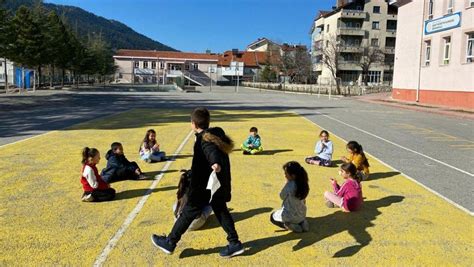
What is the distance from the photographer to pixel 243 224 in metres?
5.55

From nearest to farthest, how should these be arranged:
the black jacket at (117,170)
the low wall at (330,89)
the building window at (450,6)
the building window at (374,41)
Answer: the black jacket at (117,170) → the building window at (450,6) → the low wall at (330,89) → the building window at (374,41)

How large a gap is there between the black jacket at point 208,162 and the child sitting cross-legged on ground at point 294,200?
3.02ft

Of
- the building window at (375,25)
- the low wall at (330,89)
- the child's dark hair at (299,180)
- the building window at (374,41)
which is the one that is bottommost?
the child's dark hair at (299,180)

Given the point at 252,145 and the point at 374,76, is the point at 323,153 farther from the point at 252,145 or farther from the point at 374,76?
the point at 374,76

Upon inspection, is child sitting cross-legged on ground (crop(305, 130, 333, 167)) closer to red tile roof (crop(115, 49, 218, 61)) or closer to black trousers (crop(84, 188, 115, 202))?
black trousers (crop(84, 188, 115, 202))

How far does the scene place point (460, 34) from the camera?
30734 millimetres

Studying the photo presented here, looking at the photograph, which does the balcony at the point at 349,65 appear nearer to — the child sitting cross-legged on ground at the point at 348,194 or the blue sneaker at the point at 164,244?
the child sitting cross-legged on ground at the point at 348,194

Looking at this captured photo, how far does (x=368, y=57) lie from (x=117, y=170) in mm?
70900

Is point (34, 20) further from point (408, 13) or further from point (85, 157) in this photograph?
point (85, 157)

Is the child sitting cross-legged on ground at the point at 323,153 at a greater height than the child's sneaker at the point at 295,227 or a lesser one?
greater

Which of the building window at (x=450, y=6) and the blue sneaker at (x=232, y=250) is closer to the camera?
the blue sneaker at (x=232, y=250)

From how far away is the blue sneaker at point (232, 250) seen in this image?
4.52m

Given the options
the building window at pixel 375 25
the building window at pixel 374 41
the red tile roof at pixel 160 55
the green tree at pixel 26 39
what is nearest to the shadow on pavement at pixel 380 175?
the green tree at pixel 26 39

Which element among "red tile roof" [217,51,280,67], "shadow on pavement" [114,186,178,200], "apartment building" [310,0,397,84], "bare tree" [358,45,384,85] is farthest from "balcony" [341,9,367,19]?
"shadow on pavement" [114,186,178,200]
